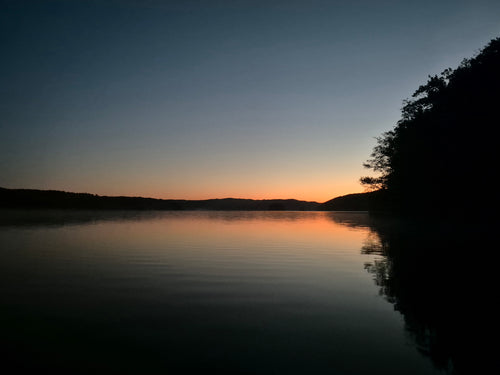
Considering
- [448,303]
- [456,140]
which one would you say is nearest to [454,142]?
[456,140]

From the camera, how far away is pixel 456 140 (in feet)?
126

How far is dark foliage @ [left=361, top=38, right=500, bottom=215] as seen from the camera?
36.0 m

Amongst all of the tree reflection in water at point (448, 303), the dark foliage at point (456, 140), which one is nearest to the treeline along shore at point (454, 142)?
the dark foliage at point (456, 140)

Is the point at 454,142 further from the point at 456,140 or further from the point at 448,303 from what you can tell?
the point at 448,303

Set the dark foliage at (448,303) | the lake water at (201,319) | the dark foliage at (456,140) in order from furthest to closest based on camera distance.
→ the dark foliage at (456,140) → the dark foliage at (448,303) → the lake water at (201,319)

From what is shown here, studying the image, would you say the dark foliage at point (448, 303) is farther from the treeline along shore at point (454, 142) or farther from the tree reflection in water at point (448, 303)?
the treeline along shore at point (454, 142)

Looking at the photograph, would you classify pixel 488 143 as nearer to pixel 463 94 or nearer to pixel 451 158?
pixel 451 158

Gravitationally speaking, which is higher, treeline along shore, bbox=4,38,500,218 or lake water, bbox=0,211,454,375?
treeline along shore, bbox=4,38,500,218

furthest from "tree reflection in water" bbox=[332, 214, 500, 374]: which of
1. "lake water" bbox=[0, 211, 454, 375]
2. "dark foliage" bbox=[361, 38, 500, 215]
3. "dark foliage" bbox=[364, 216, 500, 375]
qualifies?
"dark foliage" bbox=[361, 38, 500, 215]

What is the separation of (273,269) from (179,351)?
29.5 feet

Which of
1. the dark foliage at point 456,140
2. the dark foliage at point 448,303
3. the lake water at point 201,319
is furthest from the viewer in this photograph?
the dark foliage at point 456,140

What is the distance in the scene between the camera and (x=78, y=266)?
46.5 ft

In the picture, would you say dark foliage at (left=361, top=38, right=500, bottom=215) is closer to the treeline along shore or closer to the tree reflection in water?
the treeline along shore

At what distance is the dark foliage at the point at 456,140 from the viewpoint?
36.0 metres
